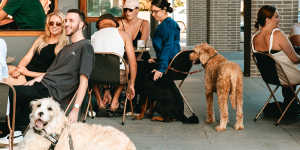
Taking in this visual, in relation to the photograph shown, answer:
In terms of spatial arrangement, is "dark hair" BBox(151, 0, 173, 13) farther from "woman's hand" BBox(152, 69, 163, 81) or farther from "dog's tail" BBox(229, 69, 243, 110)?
"dog's tail" BBox(229, 69, 243, 110)

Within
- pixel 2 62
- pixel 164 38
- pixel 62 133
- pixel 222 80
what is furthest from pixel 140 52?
pixel 62 133

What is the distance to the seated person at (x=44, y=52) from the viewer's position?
5.16 metres

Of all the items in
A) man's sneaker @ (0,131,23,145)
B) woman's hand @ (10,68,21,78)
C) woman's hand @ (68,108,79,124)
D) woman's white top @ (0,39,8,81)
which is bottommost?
man's sneaker @ (0,131,23,145)

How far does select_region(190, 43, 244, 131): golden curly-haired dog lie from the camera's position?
583 centimetres

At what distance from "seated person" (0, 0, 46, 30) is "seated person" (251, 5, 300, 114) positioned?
3097 millimetres

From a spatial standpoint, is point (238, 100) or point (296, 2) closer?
point (238, 100)

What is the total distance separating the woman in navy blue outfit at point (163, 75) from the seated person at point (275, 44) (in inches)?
45.1

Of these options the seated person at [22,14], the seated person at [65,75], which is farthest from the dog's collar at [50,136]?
the seated person at [22,14]

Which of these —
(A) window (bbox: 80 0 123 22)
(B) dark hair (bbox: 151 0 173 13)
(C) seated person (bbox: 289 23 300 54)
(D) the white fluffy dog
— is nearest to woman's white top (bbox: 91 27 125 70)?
(B) dark hair (bbox: 151 0 173 13)

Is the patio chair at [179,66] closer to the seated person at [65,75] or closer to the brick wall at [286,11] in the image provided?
the seated person at [65,75]

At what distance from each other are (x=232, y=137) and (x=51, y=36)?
7.87 ft

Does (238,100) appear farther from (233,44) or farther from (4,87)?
(233,44)

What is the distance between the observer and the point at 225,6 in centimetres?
1702

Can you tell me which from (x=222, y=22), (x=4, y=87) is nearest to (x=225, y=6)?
(x=222, y=22)
